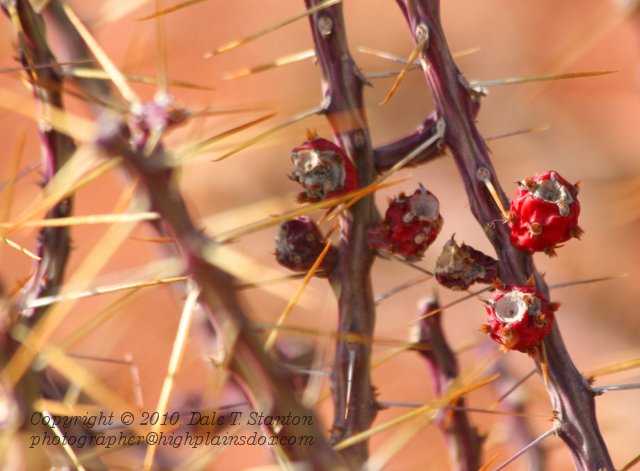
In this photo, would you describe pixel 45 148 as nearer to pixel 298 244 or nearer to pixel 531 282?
pixel 298 244

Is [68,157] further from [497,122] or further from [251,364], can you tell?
[497,122]

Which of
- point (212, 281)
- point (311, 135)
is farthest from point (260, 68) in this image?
point (212, 281)

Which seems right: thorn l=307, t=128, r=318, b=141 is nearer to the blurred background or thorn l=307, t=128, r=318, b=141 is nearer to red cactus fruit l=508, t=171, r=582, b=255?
red cactus fruit l=508, t=171, r=582, b=255

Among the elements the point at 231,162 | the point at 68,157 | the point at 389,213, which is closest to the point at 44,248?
the point at 68,157

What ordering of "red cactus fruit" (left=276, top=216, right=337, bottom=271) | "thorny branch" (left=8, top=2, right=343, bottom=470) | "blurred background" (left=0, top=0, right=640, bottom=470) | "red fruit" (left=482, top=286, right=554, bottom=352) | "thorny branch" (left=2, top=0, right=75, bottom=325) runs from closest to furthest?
1. "thorny branch" (left=8, top=2, right=343, bottom=470)
2. "red fruit" (left=482, top=286, right=554, bottom=352)
3. "red cactus fruit" (left=276, top=216, right=337, bottom=271)
4. "thorny branch" (left=2, top=0, right=75, bottom=325)
5. "blurred background" (left=0, top=0, right=640, bottom=470)

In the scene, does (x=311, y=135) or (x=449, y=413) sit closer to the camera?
(x=311, y=135)

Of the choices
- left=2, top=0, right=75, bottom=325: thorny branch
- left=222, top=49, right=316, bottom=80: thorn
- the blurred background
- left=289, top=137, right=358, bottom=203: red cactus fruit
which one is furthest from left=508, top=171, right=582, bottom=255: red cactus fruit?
the blurred background

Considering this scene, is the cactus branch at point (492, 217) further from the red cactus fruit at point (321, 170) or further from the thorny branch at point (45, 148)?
the thorny branch at point (45, 148)
